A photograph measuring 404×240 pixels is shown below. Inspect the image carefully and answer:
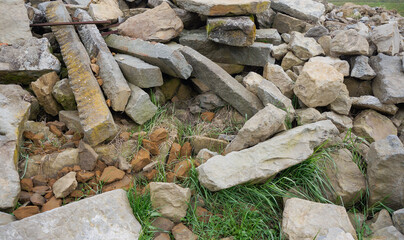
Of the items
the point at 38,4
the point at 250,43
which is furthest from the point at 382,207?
the point at 38,4

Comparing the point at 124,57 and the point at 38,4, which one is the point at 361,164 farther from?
the point at 38,4

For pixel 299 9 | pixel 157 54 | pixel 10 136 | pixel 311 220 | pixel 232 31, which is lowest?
pixel 10 136

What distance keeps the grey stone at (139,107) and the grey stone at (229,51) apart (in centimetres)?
120

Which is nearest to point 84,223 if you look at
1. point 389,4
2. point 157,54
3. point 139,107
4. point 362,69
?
point 139,107

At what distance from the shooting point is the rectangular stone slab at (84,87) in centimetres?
309

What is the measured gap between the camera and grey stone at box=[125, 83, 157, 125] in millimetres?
3461

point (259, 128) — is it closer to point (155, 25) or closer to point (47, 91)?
point (155, 25)

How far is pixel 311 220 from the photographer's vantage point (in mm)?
2377

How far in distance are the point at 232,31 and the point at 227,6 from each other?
1.09ft

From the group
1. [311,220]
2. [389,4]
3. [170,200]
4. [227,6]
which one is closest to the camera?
[311,220]

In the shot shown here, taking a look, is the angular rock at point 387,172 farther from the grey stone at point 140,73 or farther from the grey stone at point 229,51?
the grey stone at point 140,73

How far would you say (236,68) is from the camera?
4.36 m

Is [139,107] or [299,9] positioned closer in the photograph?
[139,107]

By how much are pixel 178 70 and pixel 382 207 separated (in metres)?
2.61
